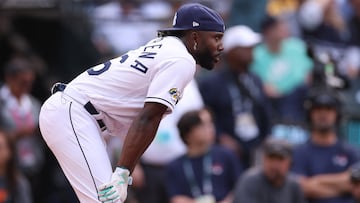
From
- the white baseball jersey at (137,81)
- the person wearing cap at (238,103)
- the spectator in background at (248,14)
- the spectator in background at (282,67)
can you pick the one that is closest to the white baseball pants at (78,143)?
the white baseball jersey at (137,81)

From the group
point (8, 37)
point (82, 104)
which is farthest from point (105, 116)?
point (8, 37)

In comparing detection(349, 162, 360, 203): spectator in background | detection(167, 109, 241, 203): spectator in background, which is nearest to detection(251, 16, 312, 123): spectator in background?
detection(167, 109, 241, 203): spectator in background

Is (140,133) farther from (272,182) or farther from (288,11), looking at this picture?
(288,11)

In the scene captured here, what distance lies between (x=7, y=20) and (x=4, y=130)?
7.21 feet

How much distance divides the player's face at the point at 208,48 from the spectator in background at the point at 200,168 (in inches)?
111

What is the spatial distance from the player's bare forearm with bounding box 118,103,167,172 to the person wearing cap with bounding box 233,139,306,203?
10.0ft

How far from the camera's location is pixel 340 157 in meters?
9.81

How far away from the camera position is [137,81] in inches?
259

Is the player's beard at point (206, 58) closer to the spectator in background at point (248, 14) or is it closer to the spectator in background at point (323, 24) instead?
the spectator in background at point (248, 14)

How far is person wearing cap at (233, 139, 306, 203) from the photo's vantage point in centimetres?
927

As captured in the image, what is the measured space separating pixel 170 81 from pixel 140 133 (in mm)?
373

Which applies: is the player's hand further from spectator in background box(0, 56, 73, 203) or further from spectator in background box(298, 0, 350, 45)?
spectator in background box(298, 0, 350, 45)

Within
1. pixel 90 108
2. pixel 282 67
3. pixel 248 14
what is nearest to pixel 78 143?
pixel 90 108

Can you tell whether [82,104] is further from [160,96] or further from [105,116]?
[160,96]
